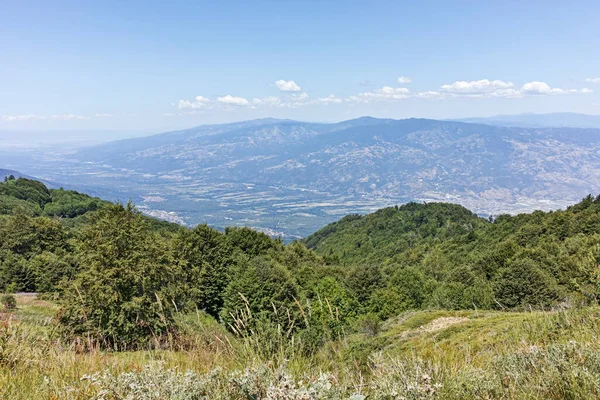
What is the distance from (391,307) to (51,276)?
3299 cm

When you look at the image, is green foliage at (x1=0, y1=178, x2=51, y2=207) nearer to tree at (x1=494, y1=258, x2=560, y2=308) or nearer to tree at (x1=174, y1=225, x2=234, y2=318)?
tree at (x1=174, y1=225, x2=234, y2=318)

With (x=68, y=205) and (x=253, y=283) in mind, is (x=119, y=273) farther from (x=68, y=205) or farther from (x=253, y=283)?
(x=68, y=205)

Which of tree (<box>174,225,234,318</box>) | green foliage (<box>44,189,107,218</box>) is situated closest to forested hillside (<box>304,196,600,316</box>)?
tree (<box>174,225,234,318</box>)

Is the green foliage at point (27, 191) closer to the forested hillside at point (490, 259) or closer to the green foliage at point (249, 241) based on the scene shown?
the green foliage at point (249, 241)

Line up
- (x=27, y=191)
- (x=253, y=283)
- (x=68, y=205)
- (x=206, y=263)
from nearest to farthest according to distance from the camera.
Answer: (x=253, y=283) < (x=206, y=263) < (x=68, y=205) < (x=27, y=191)

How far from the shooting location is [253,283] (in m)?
26.3

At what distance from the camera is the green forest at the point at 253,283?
4.50 meters

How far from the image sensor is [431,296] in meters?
37.0

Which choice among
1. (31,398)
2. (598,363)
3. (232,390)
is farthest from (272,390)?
(598,363)

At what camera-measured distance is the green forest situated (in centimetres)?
450

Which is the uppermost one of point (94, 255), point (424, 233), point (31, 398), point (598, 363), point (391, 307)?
point (598, 363)

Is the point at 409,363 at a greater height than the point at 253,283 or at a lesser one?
greater

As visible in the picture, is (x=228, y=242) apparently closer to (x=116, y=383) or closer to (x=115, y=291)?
(x=115, y=291)

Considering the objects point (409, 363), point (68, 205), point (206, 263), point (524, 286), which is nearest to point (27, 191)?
point (68, 205)
